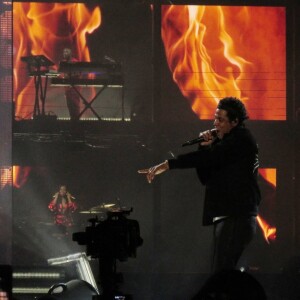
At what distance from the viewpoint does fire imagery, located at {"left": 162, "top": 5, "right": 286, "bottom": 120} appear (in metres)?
7.63

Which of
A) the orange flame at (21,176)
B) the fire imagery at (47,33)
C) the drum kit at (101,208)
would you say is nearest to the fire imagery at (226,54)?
the fire imagery at (47,33)

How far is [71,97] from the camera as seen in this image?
7617mm

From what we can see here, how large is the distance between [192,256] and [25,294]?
1.87 m

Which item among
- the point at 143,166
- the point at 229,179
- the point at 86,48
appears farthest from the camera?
the point at 143,166

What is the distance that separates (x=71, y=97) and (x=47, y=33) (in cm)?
68

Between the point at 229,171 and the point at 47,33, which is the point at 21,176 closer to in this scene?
the point at 47,33

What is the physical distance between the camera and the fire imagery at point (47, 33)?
24.8ft

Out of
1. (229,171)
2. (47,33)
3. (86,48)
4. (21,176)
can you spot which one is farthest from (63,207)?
(229,171)

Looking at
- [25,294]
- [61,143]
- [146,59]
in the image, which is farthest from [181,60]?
[25,294]

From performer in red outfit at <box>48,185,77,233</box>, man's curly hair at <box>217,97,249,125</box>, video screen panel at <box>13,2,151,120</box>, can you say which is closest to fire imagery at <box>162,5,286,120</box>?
video screen panel at <box>13,2,151,120</box>

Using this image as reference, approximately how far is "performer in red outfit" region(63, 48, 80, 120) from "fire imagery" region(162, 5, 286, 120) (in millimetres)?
962

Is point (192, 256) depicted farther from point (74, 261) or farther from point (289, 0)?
point (289, 0)

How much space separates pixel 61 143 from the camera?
25.1 ft

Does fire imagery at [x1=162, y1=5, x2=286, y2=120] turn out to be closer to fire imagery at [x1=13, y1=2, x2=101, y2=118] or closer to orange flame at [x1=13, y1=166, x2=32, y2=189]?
fire imagery at [x1=13, y1=2, x2=101, y2=118]
